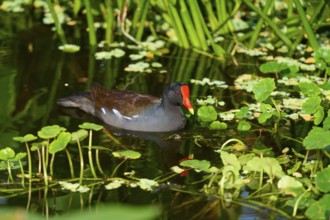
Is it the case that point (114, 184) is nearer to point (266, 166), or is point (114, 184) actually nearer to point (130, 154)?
point (130, 154)

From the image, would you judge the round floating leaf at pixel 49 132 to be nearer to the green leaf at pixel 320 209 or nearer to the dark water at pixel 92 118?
the dark water at pixel 92 118

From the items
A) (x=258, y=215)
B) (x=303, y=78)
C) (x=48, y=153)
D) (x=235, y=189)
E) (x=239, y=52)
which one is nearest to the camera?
(x=258, y=215)

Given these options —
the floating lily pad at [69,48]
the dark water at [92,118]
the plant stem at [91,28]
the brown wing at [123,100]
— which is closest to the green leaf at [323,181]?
the dark water at [92,118]

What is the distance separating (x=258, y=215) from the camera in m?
4.39

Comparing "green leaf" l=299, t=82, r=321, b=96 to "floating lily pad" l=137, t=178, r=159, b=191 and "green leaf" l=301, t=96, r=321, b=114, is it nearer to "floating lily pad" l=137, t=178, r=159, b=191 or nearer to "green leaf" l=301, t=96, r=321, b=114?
"green leaf" l=301, t=96, r=321, b=114

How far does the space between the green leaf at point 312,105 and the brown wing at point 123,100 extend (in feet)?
3.78

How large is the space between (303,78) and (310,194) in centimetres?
245

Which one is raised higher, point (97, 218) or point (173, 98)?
point (97, 218)

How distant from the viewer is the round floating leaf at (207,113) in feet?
19.2

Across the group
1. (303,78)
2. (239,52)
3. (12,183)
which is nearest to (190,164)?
(12,183)

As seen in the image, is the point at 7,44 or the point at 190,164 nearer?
the point at 190,164

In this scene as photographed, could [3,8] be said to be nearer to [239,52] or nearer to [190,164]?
[239,52]

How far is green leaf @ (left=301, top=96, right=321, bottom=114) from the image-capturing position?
5.25 m

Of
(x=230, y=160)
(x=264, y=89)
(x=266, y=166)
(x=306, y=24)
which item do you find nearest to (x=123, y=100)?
(x=264, y=89)
